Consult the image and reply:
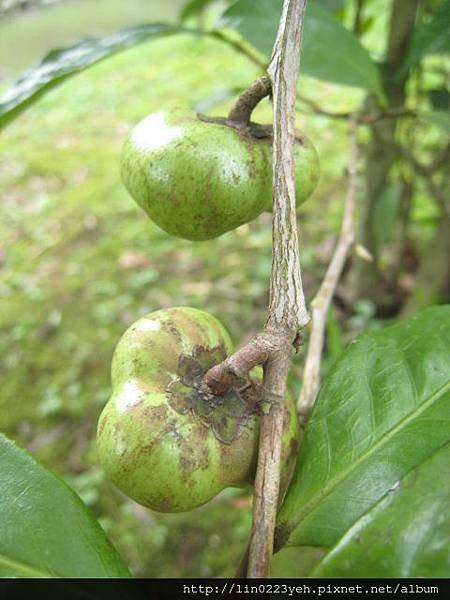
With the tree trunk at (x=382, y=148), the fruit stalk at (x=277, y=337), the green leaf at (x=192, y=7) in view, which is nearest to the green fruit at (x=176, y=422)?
the fruit stalk at (x=277, y=337)

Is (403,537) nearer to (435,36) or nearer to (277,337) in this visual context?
(277,337)

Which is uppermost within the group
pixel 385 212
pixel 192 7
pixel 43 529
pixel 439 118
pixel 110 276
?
pixel 192 7

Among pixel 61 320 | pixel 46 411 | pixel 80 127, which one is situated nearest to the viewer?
pixel 46 411

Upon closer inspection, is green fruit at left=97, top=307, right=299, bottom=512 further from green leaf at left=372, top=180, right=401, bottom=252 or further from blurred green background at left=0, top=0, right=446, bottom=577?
green leaf at left=372, top=180, right=401, bottom=252

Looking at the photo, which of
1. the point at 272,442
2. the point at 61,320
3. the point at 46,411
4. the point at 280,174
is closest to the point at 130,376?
the point at 272,442

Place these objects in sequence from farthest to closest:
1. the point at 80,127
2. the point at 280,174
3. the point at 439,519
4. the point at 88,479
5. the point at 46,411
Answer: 1. the point at 80,127
2. the point at 46,411
3. the point at 88,479
4. the point at 280,174
5. the point at 439,519

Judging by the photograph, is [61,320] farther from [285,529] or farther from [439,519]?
[439,519]

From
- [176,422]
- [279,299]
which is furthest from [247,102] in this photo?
[176,422]
